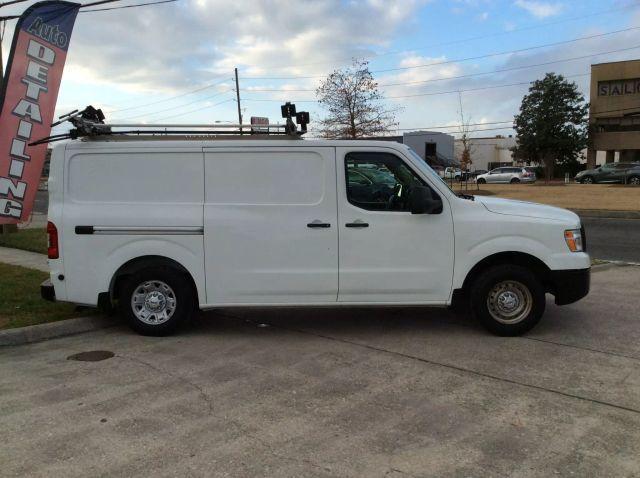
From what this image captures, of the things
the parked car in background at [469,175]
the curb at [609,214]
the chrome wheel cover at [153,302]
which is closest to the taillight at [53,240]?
the chrome wheel cover at [153,302]

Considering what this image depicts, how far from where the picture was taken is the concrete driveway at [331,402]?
3.40m

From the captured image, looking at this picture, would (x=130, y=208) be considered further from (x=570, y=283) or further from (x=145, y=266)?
(x=570, y=283)

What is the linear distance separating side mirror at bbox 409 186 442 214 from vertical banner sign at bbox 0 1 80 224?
21.2 feet

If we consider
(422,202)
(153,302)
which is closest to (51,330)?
(153,302)

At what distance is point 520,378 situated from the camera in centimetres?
470

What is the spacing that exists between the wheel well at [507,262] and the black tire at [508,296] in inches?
2.4

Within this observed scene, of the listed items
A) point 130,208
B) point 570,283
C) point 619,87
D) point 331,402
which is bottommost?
point 331,402

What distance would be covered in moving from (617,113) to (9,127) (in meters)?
53.8

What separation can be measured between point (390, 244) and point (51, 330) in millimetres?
3675

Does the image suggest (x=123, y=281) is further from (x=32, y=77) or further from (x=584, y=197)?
(x=584, y=197)

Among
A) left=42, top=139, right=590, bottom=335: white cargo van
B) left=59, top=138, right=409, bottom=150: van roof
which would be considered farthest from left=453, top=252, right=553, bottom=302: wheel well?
left=59, top=138, right=409, bottom=150: van roof

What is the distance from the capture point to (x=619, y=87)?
52.1m

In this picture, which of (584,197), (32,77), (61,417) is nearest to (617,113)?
(584,197)

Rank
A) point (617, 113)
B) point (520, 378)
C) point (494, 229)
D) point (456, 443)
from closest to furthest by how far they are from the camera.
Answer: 1. point (456, 443)
2. point (520, 378)
3. point (494, 229)
4. point (617, 113)
